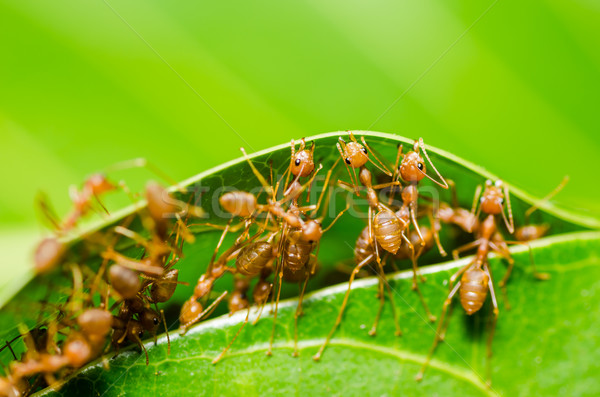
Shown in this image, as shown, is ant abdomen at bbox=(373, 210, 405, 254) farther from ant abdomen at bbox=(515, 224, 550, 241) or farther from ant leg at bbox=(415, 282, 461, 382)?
ant abdomen at bbox=(515, 224, 550, 241)

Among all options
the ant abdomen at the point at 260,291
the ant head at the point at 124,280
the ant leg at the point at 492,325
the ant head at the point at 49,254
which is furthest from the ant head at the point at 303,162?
the ant head at the point at 49,254

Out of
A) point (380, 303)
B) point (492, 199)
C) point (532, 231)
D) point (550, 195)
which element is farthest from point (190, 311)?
point (550, 195)

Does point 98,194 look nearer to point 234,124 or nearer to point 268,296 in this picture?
point 268,296

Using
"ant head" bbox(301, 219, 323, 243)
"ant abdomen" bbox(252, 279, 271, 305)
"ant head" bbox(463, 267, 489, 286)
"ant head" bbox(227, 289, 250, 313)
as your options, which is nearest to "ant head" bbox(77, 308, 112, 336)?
"ant head" bbox(227, 289, 250, 313)

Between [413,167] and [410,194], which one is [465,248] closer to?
[410,194]

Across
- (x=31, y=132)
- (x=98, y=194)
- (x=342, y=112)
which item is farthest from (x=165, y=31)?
(x=98, y=194)

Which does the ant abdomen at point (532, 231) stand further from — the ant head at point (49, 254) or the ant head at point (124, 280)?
the ant head at point (49, 254)
